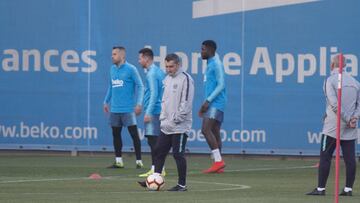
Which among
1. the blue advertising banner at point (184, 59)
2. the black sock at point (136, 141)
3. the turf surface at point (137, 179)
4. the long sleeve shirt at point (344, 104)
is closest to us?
the turf surface at point (137, 179)

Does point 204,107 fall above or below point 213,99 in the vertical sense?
below

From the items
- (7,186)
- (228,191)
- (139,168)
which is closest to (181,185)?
(228,191)

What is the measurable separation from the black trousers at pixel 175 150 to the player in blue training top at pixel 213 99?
3.59 m

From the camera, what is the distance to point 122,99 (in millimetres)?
22391

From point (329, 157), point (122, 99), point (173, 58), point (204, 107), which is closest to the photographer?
point (329, 157)

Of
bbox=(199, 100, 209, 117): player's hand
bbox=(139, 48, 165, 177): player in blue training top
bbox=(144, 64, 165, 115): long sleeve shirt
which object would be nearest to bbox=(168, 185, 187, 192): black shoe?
bbox=(139, 48, 165, 177): player in blue training top

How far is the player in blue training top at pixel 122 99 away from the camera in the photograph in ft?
73.1

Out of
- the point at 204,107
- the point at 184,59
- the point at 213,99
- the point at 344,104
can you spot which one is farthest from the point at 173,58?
A: the point at 184,59

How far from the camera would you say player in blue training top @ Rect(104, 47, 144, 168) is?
22.3 meters

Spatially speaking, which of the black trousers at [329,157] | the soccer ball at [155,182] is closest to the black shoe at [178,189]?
the soccer ball at [155,182]

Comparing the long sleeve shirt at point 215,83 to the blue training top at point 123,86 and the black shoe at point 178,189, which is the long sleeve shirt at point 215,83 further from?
the black shoe at point 178,189

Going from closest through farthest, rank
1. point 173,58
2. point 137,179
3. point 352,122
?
1. point 352,122
2. point 173,58
3. point 137,179

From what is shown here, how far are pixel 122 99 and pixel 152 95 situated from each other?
244cm

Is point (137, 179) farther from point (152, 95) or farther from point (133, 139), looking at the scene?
point (133, 139)
